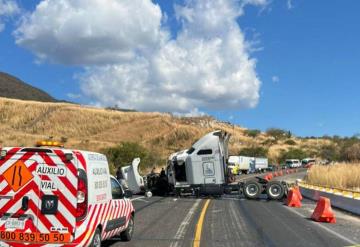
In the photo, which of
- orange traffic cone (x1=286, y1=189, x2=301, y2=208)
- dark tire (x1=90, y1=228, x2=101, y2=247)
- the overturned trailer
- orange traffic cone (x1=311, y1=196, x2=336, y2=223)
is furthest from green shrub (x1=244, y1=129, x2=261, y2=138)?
dark tire (x1=90, y1=228, x2=101, y2=247)

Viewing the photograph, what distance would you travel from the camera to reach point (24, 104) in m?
115

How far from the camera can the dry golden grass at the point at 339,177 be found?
3156 cm

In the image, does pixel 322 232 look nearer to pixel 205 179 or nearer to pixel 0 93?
pixel 205 179

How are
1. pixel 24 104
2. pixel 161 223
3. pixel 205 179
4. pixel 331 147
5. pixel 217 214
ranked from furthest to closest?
pixel 331 147 → pixel 24 104 → pixel 205 179 → pixel 217 214 → pixel 161 223

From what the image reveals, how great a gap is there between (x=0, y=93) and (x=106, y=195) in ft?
535

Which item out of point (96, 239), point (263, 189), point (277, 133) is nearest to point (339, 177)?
point (263, 189)

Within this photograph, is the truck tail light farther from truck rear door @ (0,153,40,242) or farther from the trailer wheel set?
the trailer wheel set

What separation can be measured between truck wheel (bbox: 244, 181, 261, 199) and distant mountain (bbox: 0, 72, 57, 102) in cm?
14830

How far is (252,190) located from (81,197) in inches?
780

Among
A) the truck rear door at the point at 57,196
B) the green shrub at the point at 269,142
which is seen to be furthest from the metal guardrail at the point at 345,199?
the green shrub at the point at 269,142

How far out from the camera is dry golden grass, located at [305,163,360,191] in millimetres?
31556

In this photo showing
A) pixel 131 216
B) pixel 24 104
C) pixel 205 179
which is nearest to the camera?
pixel 131 216

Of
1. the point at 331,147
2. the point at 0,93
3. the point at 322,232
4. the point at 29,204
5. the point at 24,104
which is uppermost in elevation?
the point at 0,93

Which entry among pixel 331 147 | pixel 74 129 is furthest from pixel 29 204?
pixel 331 147
